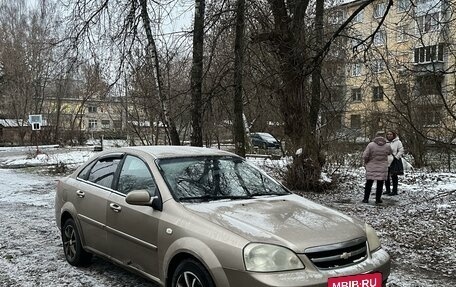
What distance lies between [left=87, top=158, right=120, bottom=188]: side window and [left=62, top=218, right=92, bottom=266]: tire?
0.62 meters

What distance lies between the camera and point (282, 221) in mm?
3998

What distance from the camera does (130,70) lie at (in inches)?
567

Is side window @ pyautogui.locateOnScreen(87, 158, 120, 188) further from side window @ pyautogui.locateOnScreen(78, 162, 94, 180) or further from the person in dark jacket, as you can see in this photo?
the person in dark jacket

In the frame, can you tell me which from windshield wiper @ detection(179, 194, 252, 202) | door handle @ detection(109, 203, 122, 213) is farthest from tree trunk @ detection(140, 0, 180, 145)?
windshield wiper @ detection(179, 194, 252, 202)

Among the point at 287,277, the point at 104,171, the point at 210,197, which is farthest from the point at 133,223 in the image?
the point at 287,277

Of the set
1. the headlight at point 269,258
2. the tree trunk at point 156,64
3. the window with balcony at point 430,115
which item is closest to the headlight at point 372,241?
the headlight at point 269,258

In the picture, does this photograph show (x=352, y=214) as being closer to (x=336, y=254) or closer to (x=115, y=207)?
(x=115, y=207)

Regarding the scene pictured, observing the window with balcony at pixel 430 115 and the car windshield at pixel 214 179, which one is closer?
the car windshield at pixel 214 179

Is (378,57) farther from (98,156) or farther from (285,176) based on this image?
(98,156)

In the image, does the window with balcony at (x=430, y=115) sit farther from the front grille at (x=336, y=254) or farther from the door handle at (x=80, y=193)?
the front grille at (x=336, y=254)

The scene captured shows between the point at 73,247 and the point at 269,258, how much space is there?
3.13 meters

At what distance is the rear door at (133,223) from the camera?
14.5 feet

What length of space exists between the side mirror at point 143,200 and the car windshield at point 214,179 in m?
0.17

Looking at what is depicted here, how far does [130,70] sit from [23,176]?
6.00m
